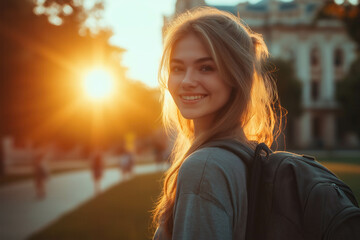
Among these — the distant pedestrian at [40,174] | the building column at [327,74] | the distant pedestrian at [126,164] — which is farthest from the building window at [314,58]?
the distant pedestrian at [40,174]

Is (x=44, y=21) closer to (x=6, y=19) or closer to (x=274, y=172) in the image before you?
(x=6, y=19)

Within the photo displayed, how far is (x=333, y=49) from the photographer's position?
51969mm

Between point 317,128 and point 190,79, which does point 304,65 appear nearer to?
point 317,128

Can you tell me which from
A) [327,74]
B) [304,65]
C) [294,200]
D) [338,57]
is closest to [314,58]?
[304,65]

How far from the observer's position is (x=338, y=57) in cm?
5306

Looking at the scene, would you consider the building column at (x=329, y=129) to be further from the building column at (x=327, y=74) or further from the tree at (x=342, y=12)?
the tree at (x=342, y=12)

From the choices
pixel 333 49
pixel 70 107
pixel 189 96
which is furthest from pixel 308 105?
pixel 189 96

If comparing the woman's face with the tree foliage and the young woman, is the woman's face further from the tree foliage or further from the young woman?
the tree foliage

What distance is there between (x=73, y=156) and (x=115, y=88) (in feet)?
64.0

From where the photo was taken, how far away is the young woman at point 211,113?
4.57ft

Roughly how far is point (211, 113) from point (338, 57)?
2176 inches

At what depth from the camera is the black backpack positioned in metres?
1.38

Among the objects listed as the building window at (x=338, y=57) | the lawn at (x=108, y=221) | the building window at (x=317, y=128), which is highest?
the building window at (x=338, y=57)

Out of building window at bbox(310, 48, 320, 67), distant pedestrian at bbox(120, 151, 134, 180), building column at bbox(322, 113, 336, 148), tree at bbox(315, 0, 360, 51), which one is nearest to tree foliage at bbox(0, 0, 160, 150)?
distant pedestrian at bbox(120, 151, 134, 180)
